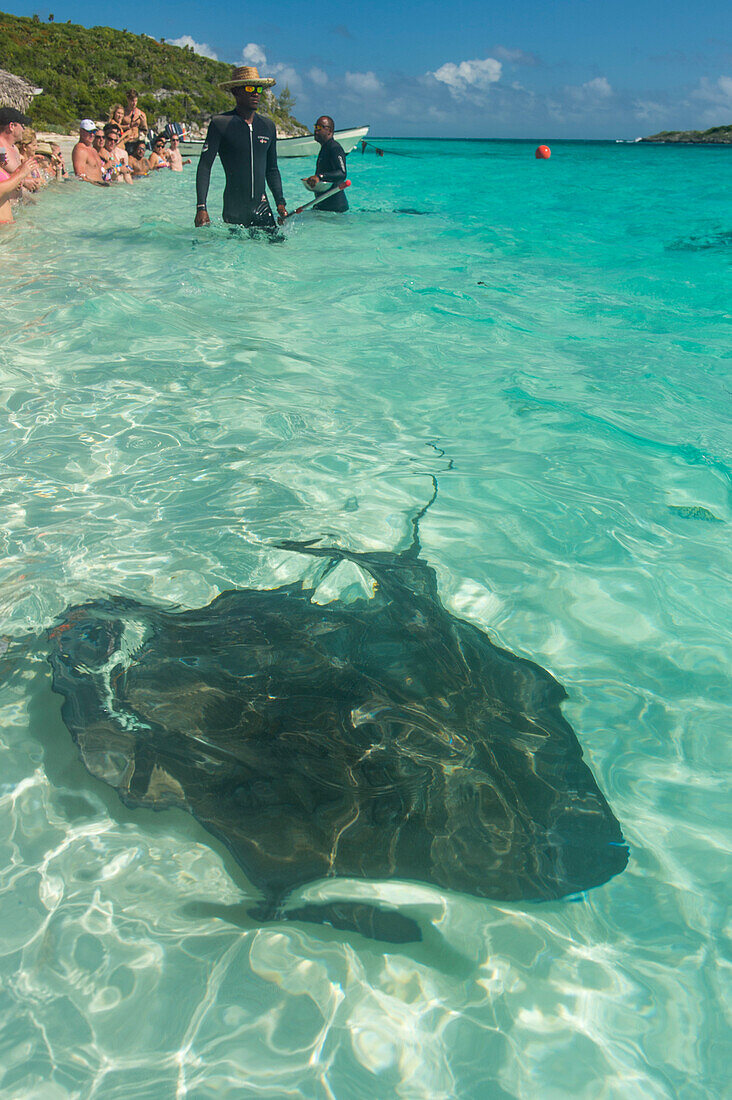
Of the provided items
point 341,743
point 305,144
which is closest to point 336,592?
point 341,743

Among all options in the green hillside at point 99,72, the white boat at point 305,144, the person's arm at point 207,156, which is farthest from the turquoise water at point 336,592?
the green hillside at point 99,72

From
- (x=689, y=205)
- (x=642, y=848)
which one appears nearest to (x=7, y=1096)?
(x=642, y=848)

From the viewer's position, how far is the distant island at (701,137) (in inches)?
4082

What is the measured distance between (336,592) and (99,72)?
163 ft

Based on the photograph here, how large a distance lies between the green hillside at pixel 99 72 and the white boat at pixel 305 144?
6389mm

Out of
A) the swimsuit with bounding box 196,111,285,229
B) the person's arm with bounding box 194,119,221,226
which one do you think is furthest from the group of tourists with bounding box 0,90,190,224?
the swimsuit with bounding box 196,111,285,229

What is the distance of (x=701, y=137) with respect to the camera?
366ft

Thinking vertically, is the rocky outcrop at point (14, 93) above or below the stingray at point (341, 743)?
above

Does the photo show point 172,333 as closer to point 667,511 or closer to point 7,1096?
point 667,511

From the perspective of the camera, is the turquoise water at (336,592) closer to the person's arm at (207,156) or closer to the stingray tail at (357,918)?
the stingray tail at (357,918)

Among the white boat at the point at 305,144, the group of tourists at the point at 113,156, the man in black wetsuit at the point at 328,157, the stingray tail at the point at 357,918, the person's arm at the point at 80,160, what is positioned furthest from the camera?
the white boat at the point at 305,144

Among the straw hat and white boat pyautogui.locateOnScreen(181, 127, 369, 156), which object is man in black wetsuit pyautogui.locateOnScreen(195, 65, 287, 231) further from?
white boat pyautogui.locateOnScreen(181, 127, 369, 156)

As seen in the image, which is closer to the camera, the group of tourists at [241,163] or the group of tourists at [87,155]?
the group of tourists at [241,163]

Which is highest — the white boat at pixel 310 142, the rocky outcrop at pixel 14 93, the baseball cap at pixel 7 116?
the rocky outcrop at pixel 14 93
